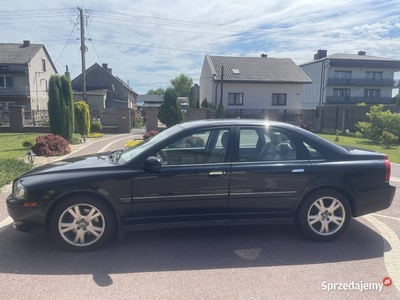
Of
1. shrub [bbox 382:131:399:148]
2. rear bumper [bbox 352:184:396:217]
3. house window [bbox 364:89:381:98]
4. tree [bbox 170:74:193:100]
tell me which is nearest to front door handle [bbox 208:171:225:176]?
rear bumper [bbox 352:184:396:217]

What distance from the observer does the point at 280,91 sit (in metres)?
35.0

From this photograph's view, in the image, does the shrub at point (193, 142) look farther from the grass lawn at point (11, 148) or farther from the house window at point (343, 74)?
the house window at point (343, 74)

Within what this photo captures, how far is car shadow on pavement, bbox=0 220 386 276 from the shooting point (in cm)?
346

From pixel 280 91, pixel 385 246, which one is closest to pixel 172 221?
pixel 385 246

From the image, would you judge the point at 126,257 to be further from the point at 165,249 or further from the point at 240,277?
the point at 240,277

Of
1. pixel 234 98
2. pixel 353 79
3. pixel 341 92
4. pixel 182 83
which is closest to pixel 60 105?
pixel 234 98

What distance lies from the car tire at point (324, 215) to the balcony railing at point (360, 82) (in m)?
45.2

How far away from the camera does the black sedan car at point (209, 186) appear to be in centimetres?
373

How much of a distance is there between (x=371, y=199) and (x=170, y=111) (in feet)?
54.8

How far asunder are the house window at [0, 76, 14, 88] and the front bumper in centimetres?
4046

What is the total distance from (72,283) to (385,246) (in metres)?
3.73

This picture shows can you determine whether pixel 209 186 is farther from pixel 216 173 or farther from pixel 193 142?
pixel 193 142

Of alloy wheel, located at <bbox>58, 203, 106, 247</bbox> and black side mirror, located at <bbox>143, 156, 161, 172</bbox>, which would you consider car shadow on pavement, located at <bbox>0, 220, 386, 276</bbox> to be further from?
black side mirror, located at <bbox>143, 156, 161, 172</bbox>

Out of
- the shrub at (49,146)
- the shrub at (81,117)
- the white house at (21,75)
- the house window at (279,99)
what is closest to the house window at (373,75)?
the house window at (279,99)
